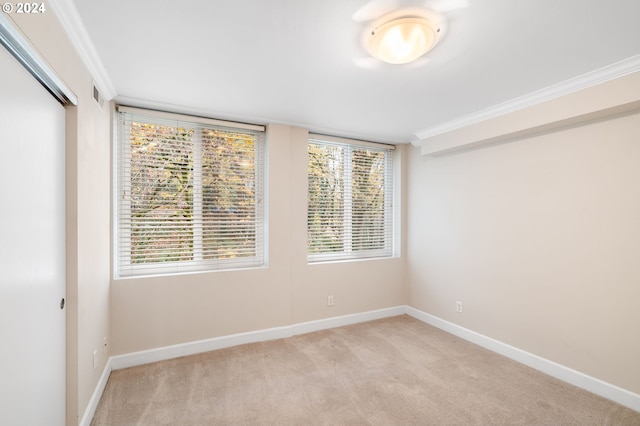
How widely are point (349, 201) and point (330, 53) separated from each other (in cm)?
228

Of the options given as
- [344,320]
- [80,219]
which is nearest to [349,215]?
[344,320]

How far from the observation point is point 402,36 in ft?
5.25

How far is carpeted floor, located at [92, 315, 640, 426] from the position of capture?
79.4 inches

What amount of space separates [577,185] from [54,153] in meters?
3.75

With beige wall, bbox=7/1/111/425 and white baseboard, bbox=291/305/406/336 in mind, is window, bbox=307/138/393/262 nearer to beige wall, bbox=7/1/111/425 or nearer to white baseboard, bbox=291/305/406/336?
white baseboard, bbox=291/305/406/336

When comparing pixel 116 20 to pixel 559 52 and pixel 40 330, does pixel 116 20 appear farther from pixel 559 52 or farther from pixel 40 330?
pixel 559 52

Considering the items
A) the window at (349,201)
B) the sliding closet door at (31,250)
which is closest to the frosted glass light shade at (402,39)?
the sliding closet door at (31,250)

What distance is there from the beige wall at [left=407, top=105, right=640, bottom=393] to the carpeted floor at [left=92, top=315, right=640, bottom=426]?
0.36 metres

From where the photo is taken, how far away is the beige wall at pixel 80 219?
5.21ft

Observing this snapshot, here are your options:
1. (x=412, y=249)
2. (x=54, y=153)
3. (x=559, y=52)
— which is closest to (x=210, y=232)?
(x=54, y=153)

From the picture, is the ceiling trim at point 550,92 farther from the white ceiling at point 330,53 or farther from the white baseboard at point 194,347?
the white baseboard at point 194,347

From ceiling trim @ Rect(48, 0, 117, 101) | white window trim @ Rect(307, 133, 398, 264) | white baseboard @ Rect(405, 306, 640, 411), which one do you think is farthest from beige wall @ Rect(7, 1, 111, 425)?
white baseboard @ Rect(405, 306, 640, 411)

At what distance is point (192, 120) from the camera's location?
2.95 metres

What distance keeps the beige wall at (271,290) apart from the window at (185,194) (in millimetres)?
168
